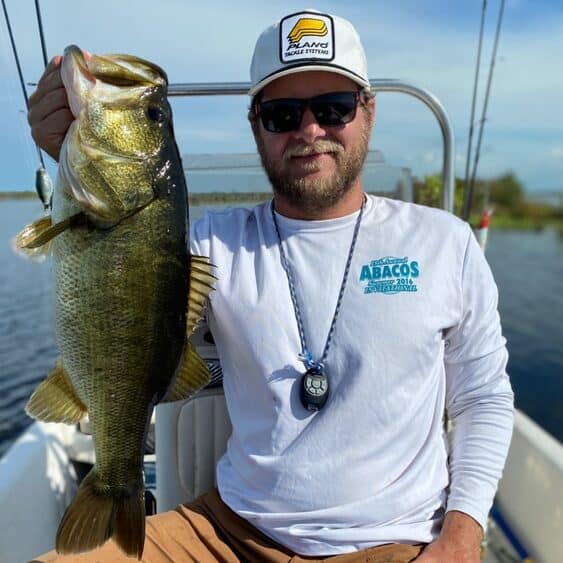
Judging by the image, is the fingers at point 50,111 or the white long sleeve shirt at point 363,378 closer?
the fingers at point 50,111

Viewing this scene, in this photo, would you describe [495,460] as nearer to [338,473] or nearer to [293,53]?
[338,473]

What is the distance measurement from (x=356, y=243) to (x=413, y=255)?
0.22 m

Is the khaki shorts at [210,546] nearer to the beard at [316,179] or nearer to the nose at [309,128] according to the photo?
the beard at [316,179]

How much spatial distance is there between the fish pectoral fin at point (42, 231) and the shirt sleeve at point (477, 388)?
1.37m

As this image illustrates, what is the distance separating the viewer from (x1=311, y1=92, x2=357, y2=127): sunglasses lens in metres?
2.11

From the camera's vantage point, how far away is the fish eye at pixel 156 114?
64.9 inches

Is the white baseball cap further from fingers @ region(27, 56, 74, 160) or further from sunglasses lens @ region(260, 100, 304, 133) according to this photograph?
fingers @ region(27, 56, 74, 160)

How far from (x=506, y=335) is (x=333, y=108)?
13660 millimetres

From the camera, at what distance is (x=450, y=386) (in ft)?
7.40

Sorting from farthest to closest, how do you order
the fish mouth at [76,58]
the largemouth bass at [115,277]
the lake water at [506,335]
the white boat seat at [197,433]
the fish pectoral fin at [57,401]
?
the lake water at [506,335] → the white boat seat at [197,433] → the fish pectoral fin at [57,401] → the largemouth bass at [115,277] → the fish mouth at [76,58]

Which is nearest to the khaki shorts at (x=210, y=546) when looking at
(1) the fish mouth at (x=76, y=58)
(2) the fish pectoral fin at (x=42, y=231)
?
(2) the fish pectoral fin at (x=42, y=231)

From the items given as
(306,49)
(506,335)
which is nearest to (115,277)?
(306,49)

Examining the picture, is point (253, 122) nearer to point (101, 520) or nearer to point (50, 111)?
point (50, 111)

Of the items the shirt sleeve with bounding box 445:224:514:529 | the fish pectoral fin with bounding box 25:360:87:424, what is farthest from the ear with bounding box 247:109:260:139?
the fish pectoral fin with bounding box 25:360:87:424
